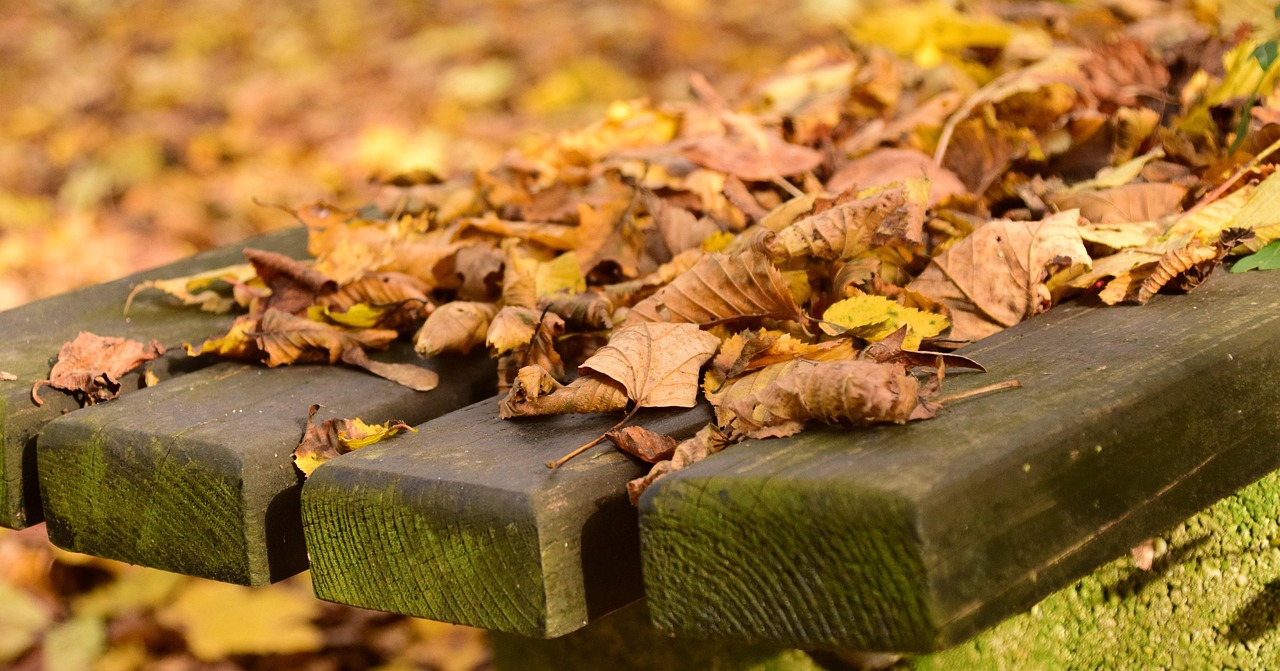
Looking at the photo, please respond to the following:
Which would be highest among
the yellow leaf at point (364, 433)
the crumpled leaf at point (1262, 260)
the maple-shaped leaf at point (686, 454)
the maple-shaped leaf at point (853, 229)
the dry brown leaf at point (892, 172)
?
the maple-shaped leaf at point (853, 229)

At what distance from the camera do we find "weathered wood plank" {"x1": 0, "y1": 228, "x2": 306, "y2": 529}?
137 cm

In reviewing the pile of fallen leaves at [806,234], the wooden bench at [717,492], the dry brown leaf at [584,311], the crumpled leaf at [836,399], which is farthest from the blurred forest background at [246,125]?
the crumpled leaf at [836,399]

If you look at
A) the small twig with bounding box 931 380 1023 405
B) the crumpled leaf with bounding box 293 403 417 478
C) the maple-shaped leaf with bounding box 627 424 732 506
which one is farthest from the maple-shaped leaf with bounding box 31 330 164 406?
the small twig with bounding box 931 380 1023 405

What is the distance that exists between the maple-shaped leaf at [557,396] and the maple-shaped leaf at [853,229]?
0.78 feet

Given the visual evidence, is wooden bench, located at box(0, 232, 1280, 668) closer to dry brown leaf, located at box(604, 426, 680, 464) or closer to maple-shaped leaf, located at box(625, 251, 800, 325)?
dry brown leaf, located at box(604, 426, 680, 464)

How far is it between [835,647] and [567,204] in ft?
3.57

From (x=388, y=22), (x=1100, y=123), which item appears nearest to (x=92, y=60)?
(x=388, y=22)

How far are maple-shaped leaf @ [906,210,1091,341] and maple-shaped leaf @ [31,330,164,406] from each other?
2.96 ft

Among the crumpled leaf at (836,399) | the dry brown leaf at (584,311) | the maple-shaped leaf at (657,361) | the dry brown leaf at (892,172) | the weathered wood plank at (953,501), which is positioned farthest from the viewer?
the dry brown leaf at (892,172)

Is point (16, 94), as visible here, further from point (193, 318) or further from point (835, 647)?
point (835, 647)

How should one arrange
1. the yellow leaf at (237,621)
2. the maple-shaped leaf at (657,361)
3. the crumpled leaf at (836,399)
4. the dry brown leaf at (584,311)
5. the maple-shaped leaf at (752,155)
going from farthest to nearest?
the yellow leaf at (237,621) < the maple-shaped leaf at (752,155) < the dry brown leaf at (584,311) < the maple-shaped leaf at (657,361) < the crumpled leaf at (836,399)

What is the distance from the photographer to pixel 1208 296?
1.26 metres

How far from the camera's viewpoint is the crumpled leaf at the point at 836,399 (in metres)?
0.96

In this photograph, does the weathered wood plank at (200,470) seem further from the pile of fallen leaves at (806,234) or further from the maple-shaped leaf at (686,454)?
the maple-shaped leaf at (686,454)
